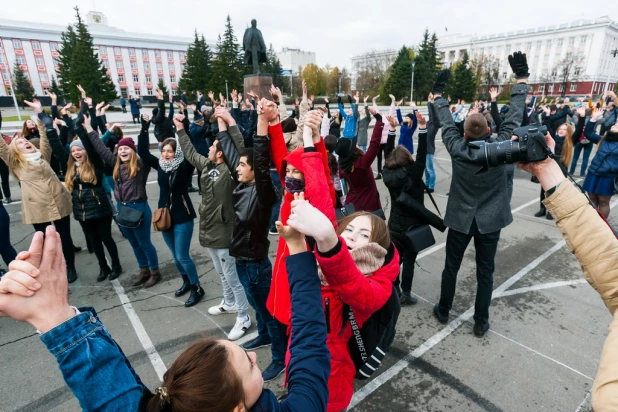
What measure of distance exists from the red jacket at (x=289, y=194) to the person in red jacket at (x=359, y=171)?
5.11ft

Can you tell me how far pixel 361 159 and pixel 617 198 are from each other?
7661 millimetres

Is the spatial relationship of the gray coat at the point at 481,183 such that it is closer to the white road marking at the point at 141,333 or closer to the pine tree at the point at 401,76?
the white road marking at the point at 141,333

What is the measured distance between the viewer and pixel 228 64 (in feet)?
144

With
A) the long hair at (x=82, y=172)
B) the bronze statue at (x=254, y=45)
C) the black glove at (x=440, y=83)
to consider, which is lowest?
the long hair at (x=82, y=172)

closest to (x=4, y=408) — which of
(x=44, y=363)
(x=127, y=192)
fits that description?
(x=44, y=363)

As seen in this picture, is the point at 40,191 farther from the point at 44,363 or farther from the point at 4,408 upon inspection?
the point at 4,408

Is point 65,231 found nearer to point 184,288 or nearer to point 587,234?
point 184,288

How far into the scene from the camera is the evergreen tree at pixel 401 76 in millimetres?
47469

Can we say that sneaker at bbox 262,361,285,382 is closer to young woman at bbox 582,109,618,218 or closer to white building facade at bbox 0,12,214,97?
young woman at bbox 582,109,618,218

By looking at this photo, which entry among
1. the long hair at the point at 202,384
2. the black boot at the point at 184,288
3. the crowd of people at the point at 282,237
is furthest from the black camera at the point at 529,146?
the black boot at the point at 184,288

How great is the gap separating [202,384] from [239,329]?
9.34ft

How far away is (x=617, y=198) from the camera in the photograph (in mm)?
8031

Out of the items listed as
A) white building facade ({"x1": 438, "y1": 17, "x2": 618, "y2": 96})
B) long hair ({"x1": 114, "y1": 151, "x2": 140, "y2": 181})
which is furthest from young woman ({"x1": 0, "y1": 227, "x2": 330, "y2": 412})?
white building facade ({"x1": 438, "y1": 17, "x2": 618, "y2": 96})

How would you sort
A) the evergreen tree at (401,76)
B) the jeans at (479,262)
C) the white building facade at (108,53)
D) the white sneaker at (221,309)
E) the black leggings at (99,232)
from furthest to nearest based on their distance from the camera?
the white building facade at (108,53) < the evergreen tree at (401,76) < the black leggings at (99,232) < the white sneaker at (221,309) < the jeans at (479,262)
